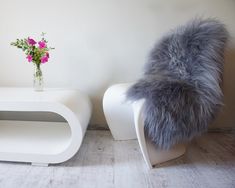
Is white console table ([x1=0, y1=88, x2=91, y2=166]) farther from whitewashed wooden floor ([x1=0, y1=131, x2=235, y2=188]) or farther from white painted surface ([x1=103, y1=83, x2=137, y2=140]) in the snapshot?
white painted surface ([x1=103, y1=83, x2=137, y2=140])

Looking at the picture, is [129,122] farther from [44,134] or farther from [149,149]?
[44,134]

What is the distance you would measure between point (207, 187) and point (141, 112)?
548 mm

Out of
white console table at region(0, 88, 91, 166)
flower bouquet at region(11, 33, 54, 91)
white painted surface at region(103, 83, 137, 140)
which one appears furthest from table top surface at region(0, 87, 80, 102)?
white painted surface at region(103, 83, 137, 140)

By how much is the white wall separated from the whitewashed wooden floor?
1.94 feet

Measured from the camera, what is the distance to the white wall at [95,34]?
195 centimetres

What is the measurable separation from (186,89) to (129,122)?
59 centimetres

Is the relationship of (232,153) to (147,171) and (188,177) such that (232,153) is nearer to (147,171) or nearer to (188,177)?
(188,177)

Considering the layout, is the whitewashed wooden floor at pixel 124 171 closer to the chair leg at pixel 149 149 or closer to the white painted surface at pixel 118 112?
the chair leg at pixel 149 149

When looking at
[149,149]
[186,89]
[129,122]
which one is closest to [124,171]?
[149,149]

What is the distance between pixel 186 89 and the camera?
1.37m

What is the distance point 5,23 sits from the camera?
201cm

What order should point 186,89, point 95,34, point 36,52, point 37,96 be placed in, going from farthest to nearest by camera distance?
point 95,34
point 36,52
point 37,96
point 186,89

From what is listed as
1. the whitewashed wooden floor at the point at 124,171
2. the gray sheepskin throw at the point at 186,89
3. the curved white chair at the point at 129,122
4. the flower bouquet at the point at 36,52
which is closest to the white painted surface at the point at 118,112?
the curved white chair at the point at 129,122

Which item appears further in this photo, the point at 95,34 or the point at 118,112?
the point at 95,34
